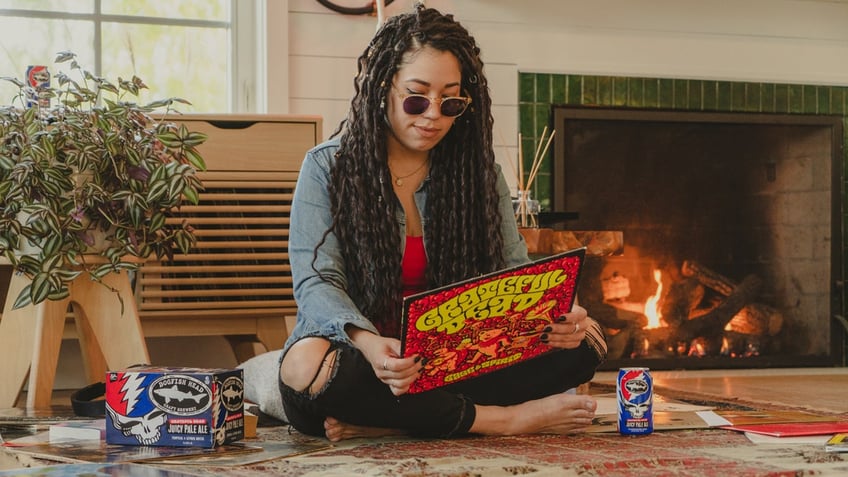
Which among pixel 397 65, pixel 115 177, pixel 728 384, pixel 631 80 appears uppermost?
pixel 631 80

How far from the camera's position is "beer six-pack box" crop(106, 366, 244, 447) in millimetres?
1713

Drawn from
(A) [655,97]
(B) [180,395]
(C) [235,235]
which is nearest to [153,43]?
(C) [235,235]

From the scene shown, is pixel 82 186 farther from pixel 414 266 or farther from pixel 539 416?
pixel 539 416

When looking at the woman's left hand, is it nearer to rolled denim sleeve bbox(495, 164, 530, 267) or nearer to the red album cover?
the red album cover

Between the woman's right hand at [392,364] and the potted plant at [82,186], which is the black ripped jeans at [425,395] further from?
the potted plant at [82,186]

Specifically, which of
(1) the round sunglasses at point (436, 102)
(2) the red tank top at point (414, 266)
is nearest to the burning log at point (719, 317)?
(2) the red tank top at point (414, 266)

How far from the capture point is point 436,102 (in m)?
1.87

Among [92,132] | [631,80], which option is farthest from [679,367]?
[92,132]

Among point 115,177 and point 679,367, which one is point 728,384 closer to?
point 679,367

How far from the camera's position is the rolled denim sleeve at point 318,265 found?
175 centimetres

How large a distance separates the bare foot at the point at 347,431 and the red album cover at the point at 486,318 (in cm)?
13

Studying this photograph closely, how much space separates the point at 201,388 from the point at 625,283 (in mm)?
2270

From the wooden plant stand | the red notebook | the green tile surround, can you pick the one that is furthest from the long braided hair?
the green tile surround

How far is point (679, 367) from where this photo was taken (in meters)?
3.71
